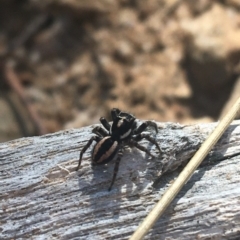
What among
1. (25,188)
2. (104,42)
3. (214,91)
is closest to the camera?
(25,188)

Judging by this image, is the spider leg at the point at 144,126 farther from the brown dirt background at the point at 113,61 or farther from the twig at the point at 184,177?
the brown dirt background at the point at 113,61

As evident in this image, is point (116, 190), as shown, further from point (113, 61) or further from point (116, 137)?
point (113, 61)

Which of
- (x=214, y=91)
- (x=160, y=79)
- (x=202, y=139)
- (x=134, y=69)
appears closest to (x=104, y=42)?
(x=134, y=69)

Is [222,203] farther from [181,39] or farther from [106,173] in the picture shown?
[181,39]

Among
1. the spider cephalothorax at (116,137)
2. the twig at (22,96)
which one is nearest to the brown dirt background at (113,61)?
the twig at (22,96)

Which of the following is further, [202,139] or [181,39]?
[181,39]

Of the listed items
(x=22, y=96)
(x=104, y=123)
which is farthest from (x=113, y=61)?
(x=104, y=123)
